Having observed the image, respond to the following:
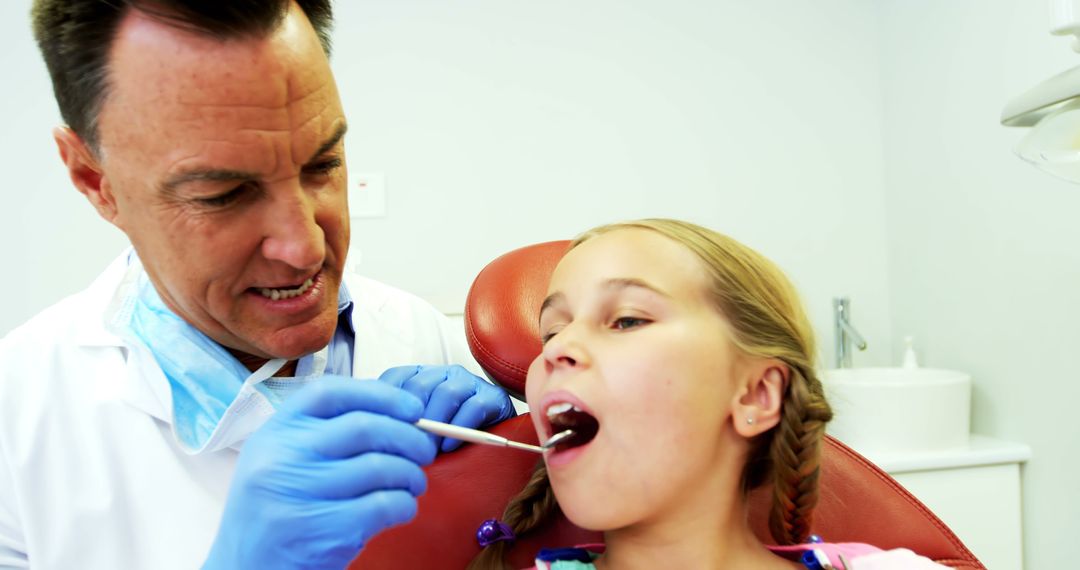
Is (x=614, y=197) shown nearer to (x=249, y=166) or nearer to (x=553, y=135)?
(x=553, y=135)

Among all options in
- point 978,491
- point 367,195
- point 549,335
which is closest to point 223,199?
point 549,335

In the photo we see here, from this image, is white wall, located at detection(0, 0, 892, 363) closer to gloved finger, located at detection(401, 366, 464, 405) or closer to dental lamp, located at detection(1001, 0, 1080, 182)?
gloved finger, located at detection(401, 366, 464, 405)

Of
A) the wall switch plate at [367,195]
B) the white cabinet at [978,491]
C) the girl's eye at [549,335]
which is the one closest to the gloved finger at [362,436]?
the girl's eye at [549,335]

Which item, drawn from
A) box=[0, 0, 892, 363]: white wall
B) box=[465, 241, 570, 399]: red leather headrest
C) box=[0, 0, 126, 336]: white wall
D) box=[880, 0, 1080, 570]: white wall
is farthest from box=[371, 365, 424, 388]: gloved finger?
box=[880, 0, 1080, 570]: white wall

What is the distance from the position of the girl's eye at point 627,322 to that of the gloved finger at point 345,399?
310mm

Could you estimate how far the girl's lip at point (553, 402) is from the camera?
0.97 metres

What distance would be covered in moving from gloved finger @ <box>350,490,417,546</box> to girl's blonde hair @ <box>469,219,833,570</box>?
0.25m

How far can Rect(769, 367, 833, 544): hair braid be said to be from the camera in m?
1.05

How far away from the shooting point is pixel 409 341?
1.43 metres

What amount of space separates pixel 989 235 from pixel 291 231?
1.93 m

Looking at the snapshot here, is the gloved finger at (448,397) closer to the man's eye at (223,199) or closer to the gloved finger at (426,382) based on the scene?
the gloved finger at (426,382)

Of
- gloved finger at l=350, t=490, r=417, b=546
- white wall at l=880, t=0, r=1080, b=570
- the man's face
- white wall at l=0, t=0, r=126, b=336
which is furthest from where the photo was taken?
white wall at l=0, t=0, r=126, b=336

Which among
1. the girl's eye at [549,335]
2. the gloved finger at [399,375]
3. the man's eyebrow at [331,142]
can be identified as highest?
the man's eyebrow at [331,142]

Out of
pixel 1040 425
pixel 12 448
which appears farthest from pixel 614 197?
pixel 12 448
